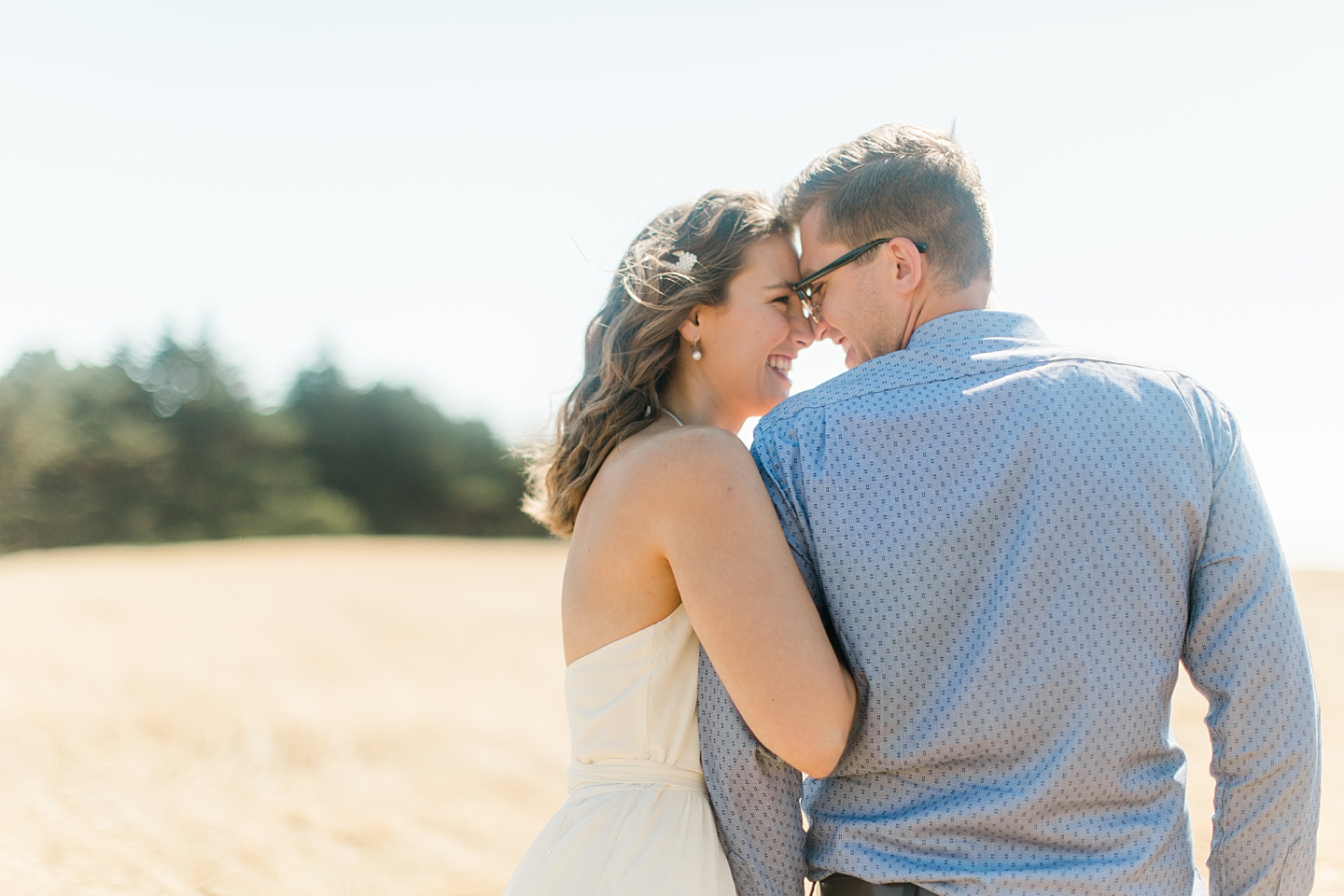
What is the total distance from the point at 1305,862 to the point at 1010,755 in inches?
24.2

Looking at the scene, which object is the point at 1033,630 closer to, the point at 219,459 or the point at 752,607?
the point at 752,607

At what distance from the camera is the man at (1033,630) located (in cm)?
164

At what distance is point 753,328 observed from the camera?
7.80 feet

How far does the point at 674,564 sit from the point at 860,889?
2.19 ft

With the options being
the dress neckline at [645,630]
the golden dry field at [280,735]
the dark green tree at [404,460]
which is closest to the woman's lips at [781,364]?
the dress neckline at [645,630]

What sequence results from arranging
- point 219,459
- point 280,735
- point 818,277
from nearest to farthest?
1. point 818,277
2. point 280,735
3. point 219,459

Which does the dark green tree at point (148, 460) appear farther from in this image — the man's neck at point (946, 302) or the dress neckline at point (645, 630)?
the man's neck at point (946, 302)

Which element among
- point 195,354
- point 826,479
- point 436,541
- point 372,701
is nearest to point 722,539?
point 826,479

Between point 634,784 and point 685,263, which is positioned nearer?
point 634,784

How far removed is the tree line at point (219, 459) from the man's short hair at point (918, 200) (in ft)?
79.0

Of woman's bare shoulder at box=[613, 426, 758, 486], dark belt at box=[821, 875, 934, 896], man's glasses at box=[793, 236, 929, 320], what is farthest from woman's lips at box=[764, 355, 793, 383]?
dark belt at box=[821, 875, 934, 896]

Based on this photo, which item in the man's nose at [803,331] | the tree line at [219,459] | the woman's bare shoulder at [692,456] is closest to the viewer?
the woman's bare shoulder at [692,456]

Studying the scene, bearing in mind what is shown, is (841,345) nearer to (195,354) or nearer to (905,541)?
(905,541)

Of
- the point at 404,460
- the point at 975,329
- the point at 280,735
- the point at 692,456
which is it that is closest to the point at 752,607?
the point at 692,456
